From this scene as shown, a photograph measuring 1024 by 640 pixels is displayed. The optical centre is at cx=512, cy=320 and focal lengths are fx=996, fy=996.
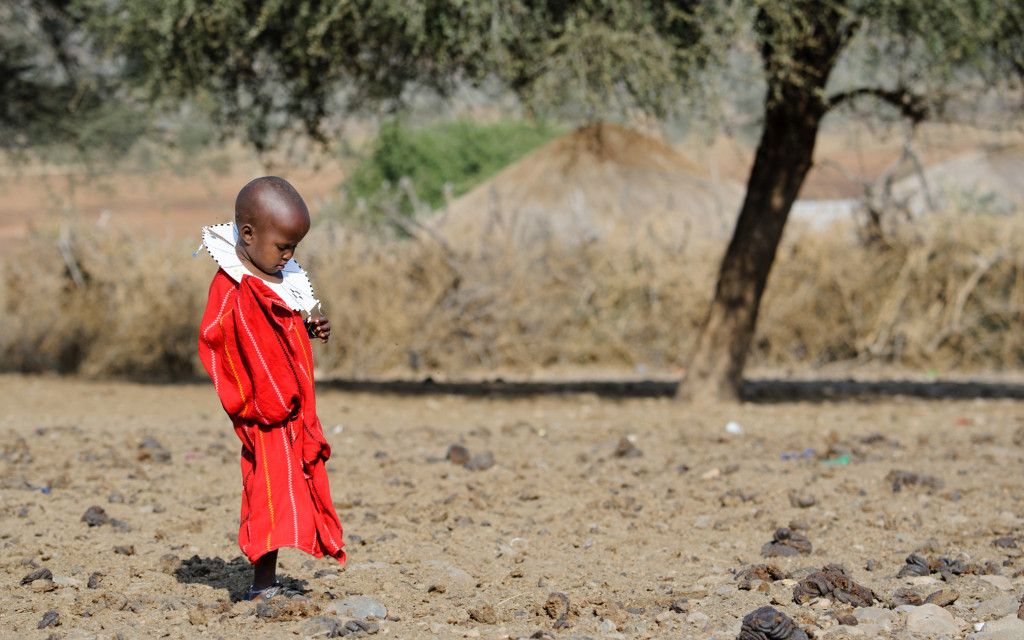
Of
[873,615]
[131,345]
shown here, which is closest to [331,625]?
[873,615]

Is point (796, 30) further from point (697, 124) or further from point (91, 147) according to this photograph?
point (91, 147)

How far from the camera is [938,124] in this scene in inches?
351

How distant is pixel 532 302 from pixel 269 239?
8651 millimetres

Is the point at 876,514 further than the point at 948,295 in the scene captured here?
No

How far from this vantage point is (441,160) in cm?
2395

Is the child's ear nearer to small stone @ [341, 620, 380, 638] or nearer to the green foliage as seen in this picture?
small stone @ [341, 620, 380, 638]

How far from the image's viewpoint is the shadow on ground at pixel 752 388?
9.50 meters

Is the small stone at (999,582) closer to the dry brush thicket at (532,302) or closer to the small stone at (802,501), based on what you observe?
the small stone at (802,501)

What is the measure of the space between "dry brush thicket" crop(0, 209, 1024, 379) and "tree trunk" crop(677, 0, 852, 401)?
11.3ft

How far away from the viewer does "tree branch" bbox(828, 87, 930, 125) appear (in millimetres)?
7961

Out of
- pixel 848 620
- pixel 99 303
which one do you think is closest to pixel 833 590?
pixel 848 620

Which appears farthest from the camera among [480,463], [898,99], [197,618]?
[898,99]

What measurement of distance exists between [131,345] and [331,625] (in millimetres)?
8954

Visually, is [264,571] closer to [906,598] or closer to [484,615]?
[484,615]
